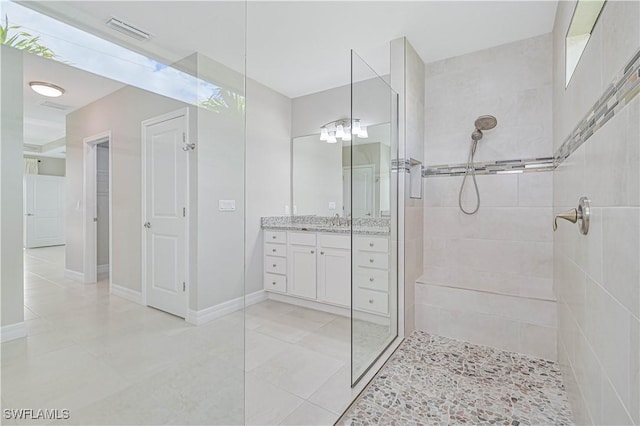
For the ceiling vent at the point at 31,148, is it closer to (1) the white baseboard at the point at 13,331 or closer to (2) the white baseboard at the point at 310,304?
(1) the white baseboard at the point at 13,331

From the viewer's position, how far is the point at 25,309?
4.73 ft

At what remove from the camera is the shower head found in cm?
252

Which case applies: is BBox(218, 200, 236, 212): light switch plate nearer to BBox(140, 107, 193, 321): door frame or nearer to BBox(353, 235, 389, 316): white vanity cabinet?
BBox(140, 107, 193, 321): door frame

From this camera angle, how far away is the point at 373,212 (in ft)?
7.64

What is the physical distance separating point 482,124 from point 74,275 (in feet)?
10.8

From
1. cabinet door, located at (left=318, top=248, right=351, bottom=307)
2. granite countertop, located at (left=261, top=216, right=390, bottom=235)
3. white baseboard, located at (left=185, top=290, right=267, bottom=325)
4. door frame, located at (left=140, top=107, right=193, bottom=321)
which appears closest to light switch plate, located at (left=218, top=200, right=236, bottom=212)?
door frame, located at (left=140, top=107, right=193, bottom=321)

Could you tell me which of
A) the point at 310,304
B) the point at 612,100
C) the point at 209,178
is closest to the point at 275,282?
the point at 310,304

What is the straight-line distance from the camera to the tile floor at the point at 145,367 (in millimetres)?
1464

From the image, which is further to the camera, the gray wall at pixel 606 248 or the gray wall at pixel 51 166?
the gray wall at pixel 51 166

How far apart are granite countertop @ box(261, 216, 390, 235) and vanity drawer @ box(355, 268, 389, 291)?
0.98ft

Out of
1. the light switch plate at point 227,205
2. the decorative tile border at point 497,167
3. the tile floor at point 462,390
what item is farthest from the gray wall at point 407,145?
the light switch plate at point 227,205

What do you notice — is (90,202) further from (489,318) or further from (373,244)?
(489,318)

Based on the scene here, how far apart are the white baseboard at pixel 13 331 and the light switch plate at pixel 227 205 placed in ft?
5.35

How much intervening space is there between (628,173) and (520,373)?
1.76 metres
